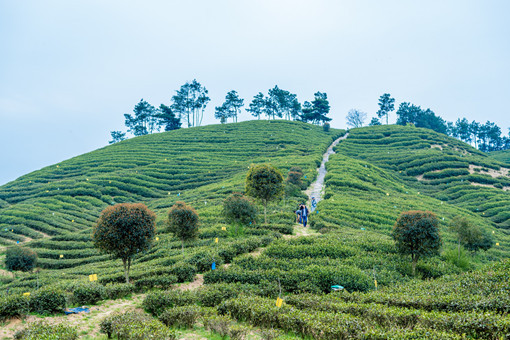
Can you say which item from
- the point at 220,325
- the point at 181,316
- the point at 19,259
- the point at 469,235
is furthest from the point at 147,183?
the point at 220,325

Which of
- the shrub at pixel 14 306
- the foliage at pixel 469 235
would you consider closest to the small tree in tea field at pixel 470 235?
the foliage at pixel 469 235

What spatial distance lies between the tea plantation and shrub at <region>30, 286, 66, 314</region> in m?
0.03

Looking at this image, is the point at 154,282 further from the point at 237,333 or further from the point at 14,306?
the point at 237,333

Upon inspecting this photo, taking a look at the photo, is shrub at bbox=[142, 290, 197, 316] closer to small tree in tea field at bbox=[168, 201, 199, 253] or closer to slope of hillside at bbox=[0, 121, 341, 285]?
slope of hillside at bbox=[0, 121, 341, 285]

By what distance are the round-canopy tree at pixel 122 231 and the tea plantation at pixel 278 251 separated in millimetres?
1493

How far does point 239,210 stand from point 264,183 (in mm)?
3395

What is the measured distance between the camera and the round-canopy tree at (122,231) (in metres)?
13.8

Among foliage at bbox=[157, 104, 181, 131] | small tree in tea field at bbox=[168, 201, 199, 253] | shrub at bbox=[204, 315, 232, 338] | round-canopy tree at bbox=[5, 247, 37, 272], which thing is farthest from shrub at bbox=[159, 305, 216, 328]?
foliage at bbox=[157, 104, 181, 131]

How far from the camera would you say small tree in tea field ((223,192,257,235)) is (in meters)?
21.1

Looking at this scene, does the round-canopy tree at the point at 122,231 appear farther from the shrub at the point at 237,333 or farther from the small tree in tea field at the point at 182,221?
the shrub at the point at 237,333

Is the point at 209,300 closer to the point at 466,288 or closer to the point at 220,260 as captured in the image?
the point at 220,260

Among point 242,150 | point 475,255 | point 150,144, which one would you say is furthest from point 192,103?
point 475,255

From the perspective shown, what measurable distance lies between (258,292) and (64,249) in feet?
71.4

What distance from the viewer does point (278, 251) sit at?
16.4 meters
